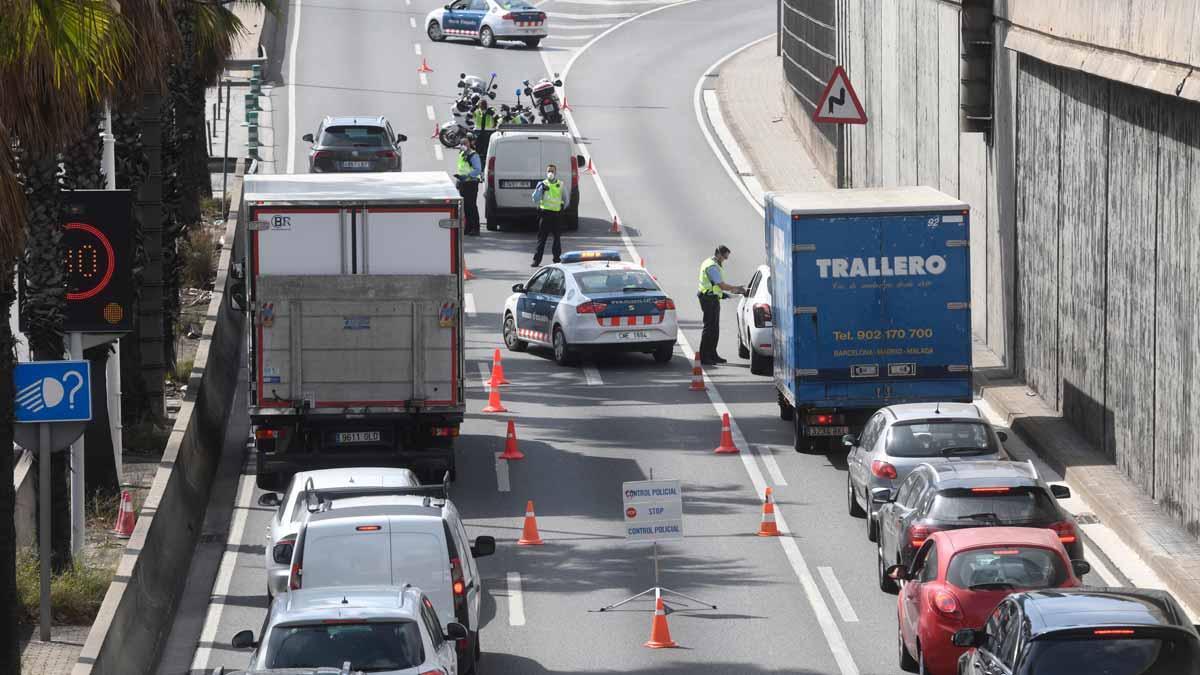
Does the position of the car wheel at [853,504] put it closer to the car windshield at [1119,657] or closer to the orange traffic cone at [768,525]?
the orange traffic cone at [768,525]

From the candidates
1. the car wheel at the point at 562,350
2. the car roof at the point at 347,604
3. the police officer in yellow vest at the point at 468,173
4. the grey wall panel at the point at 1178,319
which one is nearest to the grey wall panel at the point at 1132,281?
the grey wall panel at the point at 1178,319

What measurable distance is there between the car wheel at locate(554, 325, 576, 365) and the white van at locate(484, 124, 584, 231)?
426 inches

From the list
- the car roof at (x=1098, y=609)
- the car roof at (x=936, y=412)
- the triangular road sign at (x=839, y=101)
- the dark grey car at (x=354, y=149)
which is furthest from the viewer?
the dark grey car at (x=354, y=149)

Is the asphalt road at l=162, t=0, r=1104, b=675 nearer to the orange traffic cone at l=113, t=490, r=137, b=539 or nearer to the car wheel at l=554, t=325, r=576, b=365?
the car wheel at l=554, t=325, r=576, b=365

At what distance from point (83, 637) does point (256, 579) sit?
8.89 feet

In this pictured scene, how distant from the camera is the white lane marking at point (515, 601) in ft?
65.8

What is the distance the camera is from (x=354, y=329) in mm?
24453

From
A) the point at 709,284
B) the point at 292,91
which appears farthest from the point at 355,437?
the point at 292,91

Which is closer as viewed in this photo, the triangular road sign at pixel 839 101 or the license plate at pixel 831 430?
the license plate at pixel 831 430

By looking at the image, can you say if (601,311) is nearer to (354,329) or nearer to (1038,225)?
(1038,225)

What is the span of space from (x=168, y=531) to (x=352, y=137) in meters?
25.0

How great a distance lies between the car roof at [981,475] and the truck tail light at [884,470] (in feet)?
7.89

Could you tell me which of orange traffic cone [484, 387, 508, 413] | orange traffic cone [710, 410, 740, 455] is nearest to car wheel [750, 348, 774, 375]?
orange traffic cone [484, 387, 508, 413]

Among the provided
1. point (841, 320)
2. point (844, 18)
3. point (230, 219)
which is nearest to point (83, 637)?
point (841, 320)
